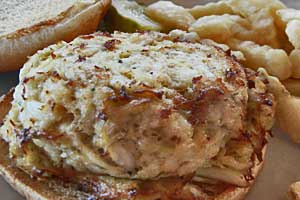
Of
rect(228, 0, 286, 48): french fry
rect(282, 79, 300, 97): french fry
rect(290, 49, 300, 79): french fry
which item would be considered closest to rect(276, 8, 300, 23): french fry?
rect(228, 0, 286, 48): french fry

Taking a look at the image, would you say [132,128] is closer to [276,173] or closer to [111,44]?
[111,44]

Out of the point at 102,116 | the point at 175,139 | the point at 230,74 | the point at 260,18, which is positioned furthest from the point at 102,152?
the point at 260,18

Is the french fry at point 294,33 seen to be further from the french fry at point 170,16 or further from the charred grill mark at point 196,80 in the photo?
the charred grill mark at point 196,80

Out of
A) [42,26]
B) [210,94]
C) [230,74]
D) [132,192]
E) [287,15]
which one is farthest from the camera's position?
[287,15]

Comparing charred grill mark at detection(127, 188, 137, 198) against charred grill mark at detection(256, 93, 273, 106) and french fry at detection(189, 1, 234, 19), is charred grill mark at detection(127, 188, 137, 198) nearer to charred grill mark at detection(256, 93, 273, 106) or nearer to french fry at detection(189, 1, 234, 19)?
charred grill mark at detection(256, 93, 273, 106)

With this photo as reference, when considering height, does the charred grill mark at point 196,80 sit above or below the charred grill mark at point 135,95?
below

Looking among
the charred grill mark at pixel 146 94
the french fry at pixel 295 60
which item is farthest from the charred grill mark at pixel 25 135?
the french fry at pixel 295 60
